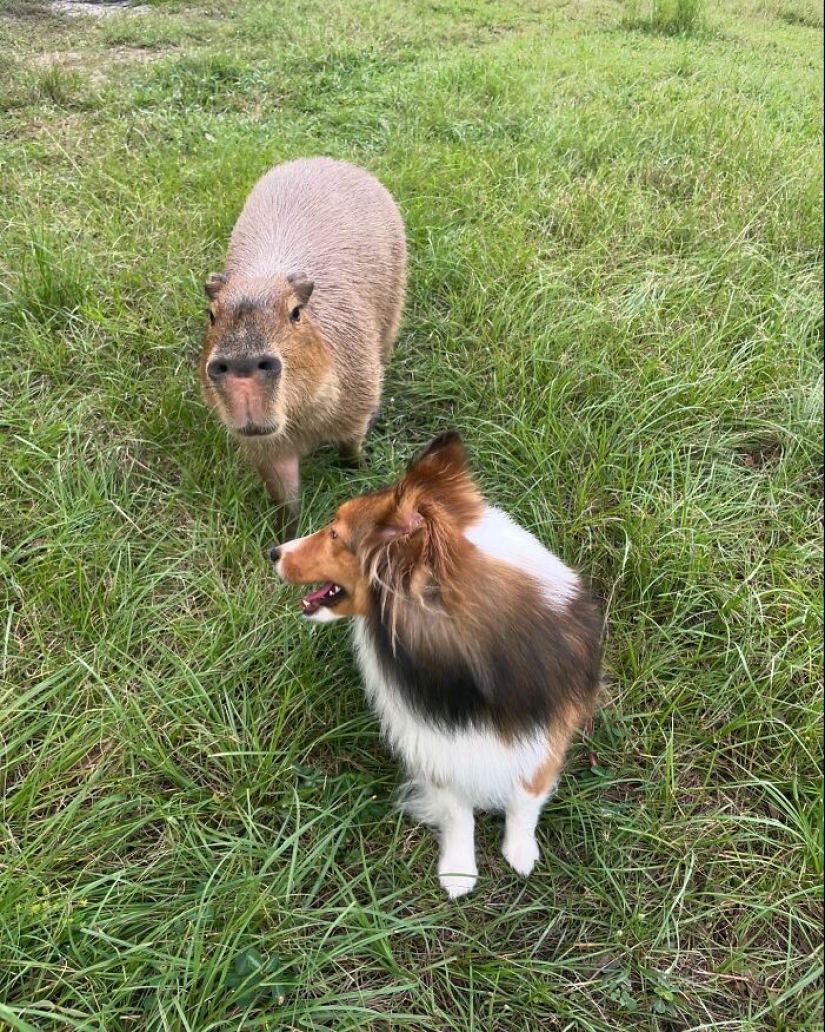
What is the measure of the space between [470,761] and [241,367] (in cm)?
147

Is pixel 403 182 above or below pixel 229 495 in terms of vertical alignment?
above

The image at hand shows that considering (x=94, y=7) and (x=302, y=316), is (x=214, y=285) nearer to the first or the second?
(x=302, y=316)

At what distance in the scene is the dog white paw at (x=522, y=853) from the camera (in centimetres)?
195

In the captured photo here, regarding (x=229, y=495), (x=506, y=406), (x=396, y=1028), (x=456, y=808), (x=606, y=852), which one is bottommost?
(x=396, y=1028)

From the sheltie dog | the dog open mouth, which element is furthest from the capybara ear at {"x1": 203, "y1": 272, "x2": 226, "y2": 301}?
the dog open mouth

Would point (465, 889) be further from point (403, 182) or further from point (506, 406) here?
point (403, 182)

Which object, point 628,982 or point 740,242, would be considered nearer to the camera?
point 628,982

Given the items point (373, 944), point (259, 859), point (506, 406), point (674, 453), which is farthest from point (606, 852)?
point (506, 406)

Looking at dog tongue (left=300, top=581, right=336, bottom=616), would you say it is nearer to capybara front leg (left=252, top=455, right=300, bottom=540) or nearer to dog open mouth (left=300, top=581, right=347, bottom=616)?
dog open mouth (left=300, top=581, right=347, bottom=616)

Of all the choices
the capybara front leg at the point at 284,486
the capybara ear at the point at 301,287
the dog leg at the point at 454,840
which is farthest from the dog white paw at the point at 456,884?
the capybara ear at the point at 301,287

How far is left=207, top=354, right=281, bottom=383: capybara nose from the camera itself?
7.52ft

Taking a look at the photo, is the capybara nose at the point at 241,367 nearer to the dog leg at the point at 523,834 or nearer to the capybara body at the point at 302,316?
the capybara body at the point at 302,316

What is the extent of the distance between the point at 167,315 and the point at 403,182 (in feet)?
6.37

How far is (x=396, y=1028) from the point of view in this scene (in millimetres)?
1699
